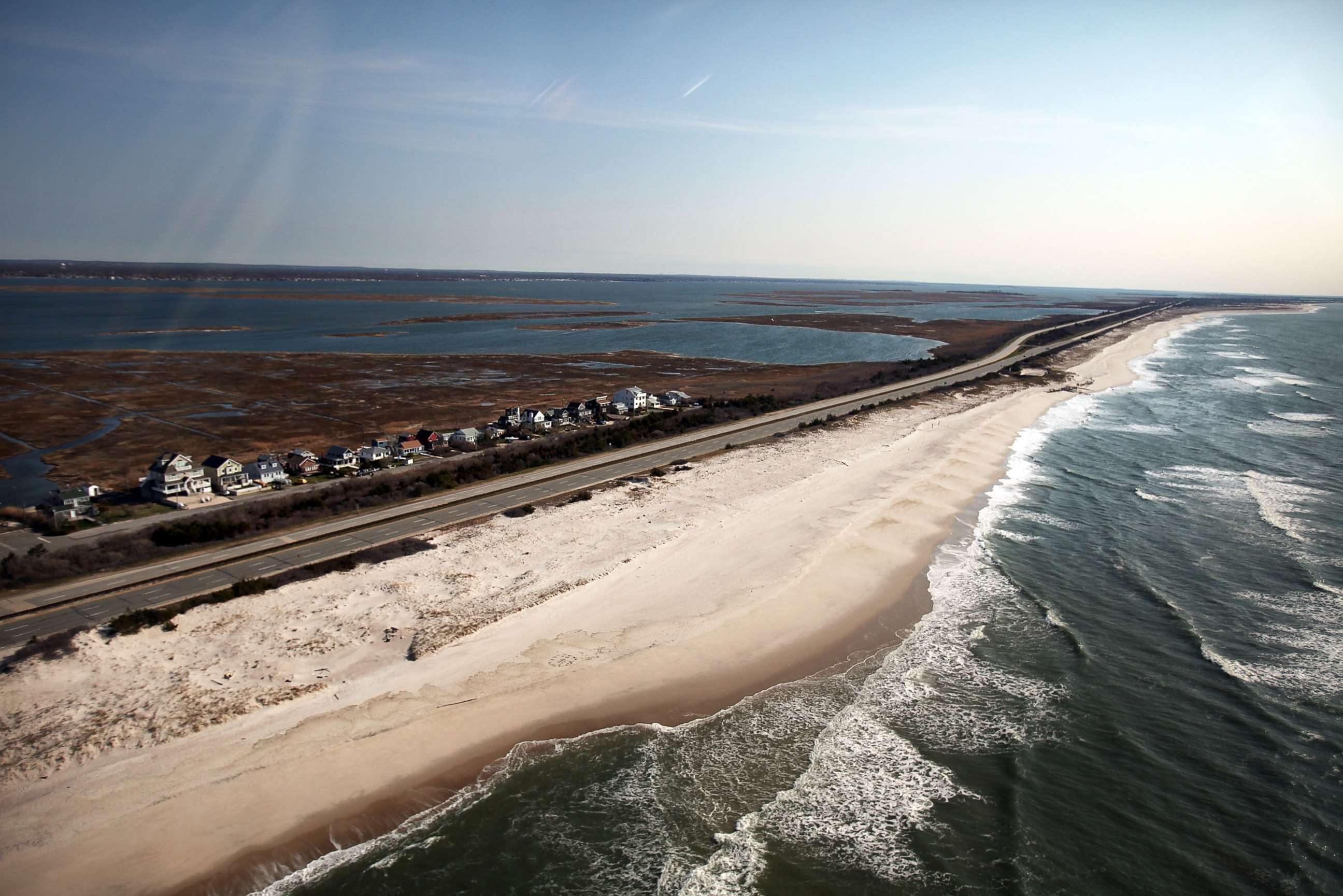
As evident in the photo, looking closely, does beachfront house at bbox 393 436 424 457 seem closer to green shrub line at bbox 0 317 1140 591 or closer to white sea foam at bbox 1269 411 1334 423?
green shrub line at bbox 0 317 1140 591

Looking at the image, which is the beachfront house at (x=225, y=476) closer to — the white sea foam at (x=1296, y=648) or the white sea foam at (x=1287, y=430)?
the white sea foam at (x=1296, y=648)

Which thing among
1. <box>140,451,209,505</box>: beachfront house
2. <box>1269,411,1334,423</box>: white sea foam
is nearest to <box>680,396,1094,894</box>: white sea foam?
<box>140,451,209,505</box>: beachfront house

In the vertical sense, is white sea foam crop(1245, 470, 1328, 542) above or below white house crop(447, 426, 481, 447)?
below

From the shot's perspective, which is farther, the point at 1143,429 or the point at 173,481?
the point at 1143,429

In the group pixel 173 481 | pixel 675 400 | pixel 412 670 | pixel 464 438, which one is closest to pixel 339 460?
pixel 173 481

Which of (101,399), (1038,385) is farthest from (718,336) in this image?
(101,399)

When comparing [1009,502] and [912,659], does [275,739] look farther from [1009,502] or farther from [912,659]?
[1009,502]

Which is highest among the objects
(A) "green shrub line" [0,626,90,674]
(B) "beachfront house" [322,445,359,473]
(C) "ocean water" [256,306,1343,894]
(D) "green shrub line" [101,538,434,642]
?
(B) "beachfront house" [322,445,359,473]

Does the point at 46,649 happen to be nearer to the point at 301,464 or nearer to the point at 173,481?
the point at 173,481
